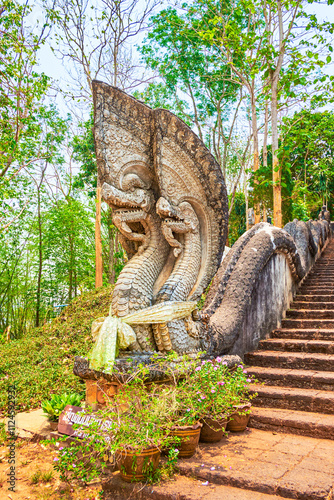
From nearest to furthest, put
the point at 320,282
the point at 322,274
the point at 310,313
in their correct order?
1. the point at 310,313
2. the point at 320,282
3. the point at 322,274

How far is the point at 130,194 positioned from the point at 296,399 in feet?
7.16

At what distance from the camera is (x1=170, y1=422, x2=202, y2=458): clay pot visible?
2.38m

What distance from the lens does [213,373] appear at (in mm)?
2764

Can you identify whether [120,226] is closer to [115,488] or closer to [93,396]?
[93,396]

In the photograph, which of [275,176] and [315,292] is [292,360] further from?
[275,176]

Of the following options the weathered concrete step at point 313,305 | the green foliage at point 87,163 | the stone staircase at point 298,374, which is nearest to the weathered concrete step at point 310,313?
the stone staircase at point 298,374

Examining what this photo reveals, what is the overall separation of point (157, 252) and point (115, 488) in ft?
5.90

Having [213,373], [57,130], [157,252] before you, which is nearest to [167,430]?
[213,373]

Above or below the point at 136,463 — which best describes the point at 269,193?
above

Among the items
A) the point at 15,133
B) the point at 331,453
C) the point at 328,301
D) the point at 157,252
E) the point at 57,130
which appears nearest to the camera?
the point at 331,453

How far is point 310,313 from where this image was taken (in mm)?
5164

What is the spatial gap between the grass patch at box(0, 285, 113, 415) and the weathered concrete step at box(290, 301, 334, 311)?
126 inches

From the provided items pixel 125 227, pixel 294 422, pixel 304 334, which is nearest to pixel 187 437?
pixel 294 422

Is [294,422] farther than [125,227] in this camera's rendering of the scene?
No
